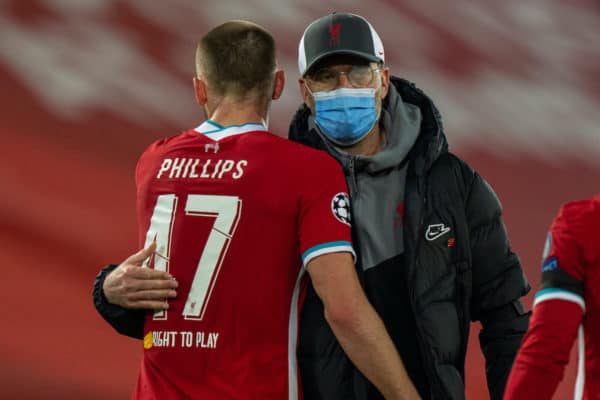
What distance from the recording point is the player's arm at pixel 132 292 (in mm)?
2092

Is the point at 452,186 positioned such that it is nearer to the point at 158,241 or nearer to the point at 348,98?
the point at 348,98

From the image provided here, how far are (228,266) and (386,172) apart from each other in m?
0.52

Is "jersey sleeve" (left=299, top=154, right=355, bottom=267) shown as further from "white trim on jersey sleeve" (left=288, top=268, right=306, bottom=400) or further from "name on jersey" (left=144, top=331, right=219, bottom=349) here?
"name on jersey" (left=144, top=331, right=219, bottom=349)

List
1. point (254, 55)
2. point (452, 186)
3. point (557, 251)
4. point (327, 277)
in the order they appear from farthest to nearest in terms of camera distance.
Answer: point (452, 186) < point (254, 55) < point (327, 277) < point (557, 251)

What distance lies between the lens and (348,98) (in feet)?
7.86

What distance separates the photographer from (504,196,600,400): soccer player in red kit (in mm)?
1625

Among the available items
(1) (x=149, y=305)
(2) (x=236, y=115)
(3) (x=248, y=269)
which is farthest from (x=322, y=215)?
(1) (x=149, y=305)

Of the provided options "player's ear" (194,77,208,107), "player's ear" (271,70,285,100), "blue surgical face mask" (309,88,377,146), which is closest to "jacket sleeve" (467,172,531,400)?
"blue surgical face mask" (309,88,377,146)

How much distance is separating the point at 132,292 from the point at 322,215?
43 cm

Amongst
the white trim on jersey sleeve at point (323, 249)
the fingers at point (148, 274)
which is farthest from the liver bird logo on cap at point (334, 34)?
the fingers at point (148, 274)

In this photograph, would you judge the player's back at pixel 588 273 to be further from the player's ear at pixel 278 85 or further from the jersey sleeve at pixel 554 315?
the player's ear at pixel 278 85

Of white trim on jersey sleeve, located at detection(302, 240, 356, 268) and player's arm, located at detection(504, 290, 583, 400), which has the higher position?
white trim on jersey sleeve, located at detection(302, 240, 356, 268)

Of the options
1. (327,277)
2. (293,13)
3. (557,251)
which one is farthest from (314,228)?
(293,13)

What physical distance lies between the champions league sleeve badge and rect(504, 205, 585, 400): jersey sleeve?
49cm
